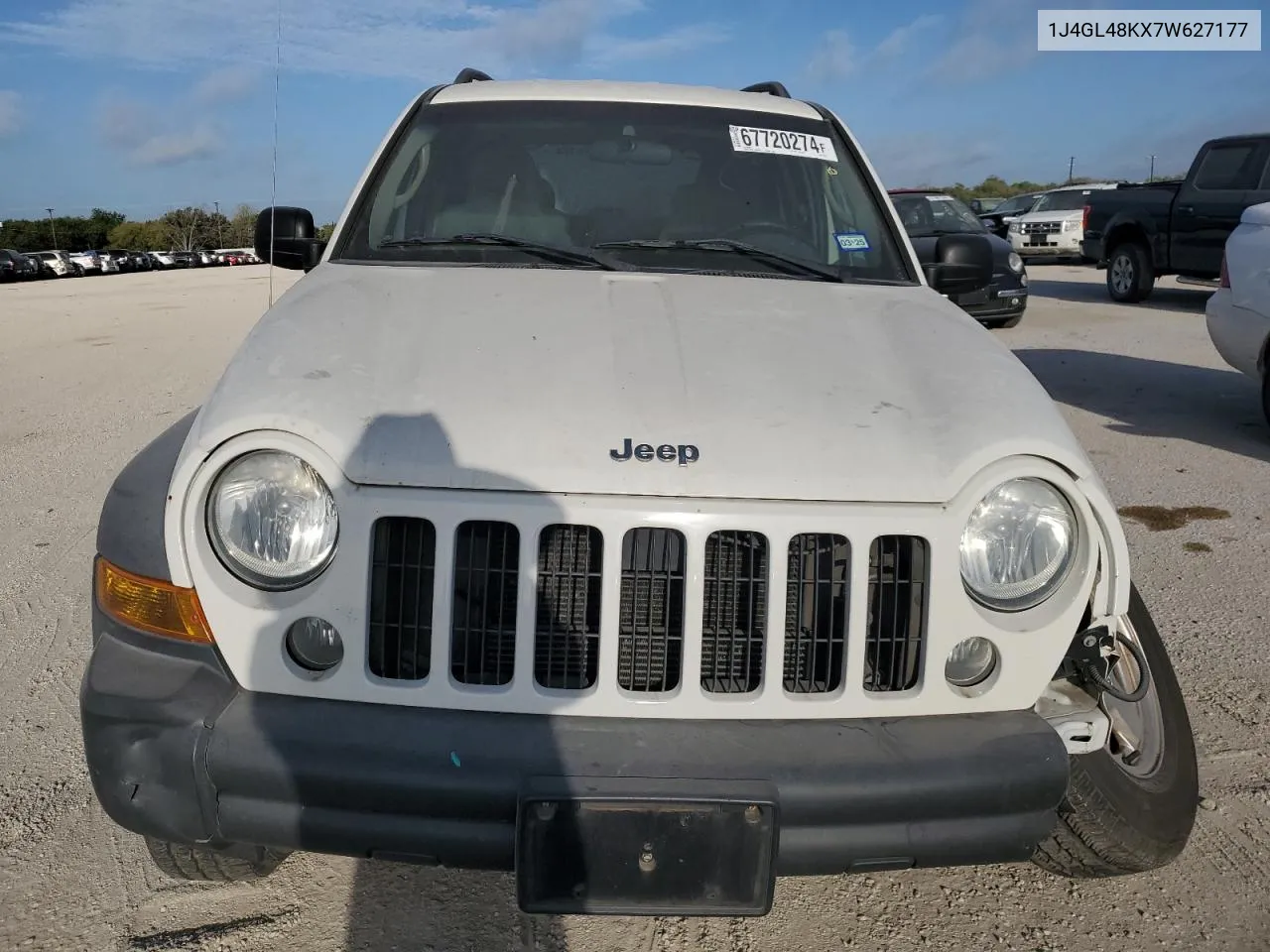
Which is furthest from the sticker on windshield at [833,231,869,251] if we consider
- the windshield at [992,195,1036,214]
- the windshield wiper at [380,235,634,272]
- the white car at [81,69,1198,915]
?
the windshield at [992,195,1036,214]

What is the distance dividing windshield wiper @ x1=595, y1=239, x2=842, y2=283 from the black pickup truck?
475 inches

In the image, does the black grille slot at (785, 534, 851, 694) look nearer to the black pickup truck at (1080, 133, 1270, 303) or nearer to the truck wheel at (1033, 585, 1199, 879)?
the truck wheel at (1033, 585, 1199, 879)

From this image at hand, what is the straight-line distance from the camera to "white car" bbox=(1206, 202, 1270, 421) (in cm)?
659

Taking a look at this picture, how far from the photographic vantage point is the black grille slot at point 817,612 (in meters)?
2.04

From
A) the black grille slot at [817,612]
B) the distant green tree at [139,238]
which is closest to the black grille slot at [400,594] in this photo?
the black grille slot at [817,612]

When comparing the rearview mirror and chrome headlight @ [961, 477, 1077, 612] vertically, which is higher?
the rearview mirror

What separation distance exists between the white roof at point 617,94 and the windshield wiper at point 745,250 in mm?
759

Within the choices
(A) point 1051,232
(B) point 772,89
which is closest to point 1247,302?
(B) point 772,89

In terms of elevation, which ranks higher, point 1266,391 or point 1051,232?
point 1051,232

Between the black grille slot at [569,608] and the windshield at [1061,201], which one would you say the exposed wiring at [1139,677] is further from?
the windshield at [1061,201]

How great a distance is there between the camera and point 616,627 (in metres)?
2.00

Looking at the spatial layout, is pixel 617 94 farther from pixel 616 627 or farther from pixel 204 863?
pixel 204 863

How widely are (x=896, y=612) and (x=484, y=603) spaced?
0.84 metres

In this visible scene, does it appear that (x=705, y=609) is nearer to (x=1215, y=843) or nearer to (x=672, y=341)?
(x=672, y=341)
